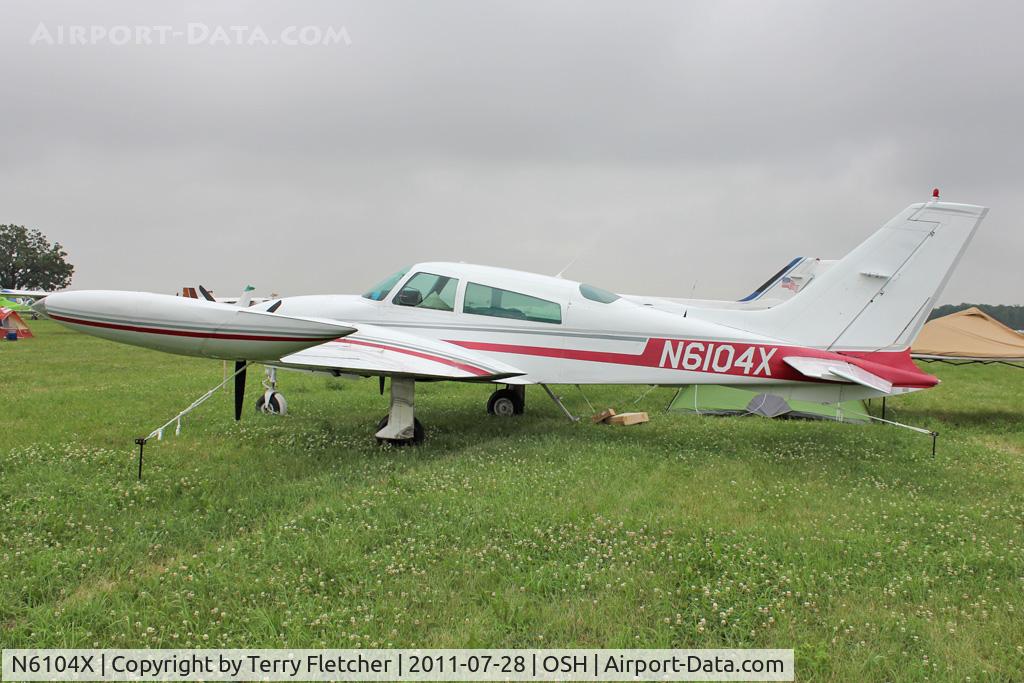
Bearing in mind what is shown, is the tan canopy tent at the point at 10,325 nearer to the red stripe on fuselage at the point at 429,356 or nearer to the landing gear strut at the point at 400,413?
the red stripe on fuselage at the point at 429,356

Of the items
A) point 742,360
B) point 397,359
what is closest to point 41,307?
point 397,359

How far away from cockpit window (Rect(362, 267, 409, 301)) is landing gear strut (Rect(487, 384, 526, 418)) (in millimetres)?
2864

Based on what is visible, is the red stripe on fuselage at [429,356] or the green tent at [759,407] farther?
the green tent at [759,407]

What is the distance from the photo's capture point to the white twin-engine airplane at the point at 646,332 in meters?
7.04

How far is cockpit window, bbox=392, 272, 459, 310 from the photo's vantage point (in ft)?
26.3

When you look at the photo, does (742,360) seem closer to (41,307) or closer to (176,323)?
(176,323)

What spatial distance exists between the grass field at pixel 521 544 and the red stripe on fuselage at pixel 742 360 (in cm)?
103

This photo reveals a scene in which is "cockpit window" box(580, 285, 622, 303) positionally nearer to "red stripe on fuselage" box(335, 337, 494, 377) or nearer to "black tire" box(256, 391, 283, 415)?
"red stripe on fuselage" box(335, 337, 494, 377)

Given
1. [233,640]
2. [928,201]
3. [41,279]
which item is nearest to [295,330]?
[233,640]

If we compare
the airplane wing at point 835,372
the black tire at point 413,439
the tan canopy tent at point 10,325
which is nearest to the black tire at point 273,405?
the black tire at point 413,439

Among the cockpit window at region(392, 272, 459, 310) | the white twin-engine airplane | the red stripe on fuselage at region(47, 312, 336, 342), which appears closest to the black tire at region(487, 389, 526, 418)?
the white twin-engine airplane

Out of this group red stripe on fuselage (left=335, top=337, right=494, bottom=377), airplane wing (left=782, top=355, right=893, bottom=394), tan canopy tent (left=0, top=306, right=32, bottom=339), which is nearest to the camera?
airplane wing (left=782, top=355, right=893, bottom=394)

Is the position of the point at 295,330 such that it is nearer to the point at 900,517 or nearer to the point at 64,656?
the point at 64,656

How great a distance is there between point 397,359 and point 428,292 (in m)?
1.38
